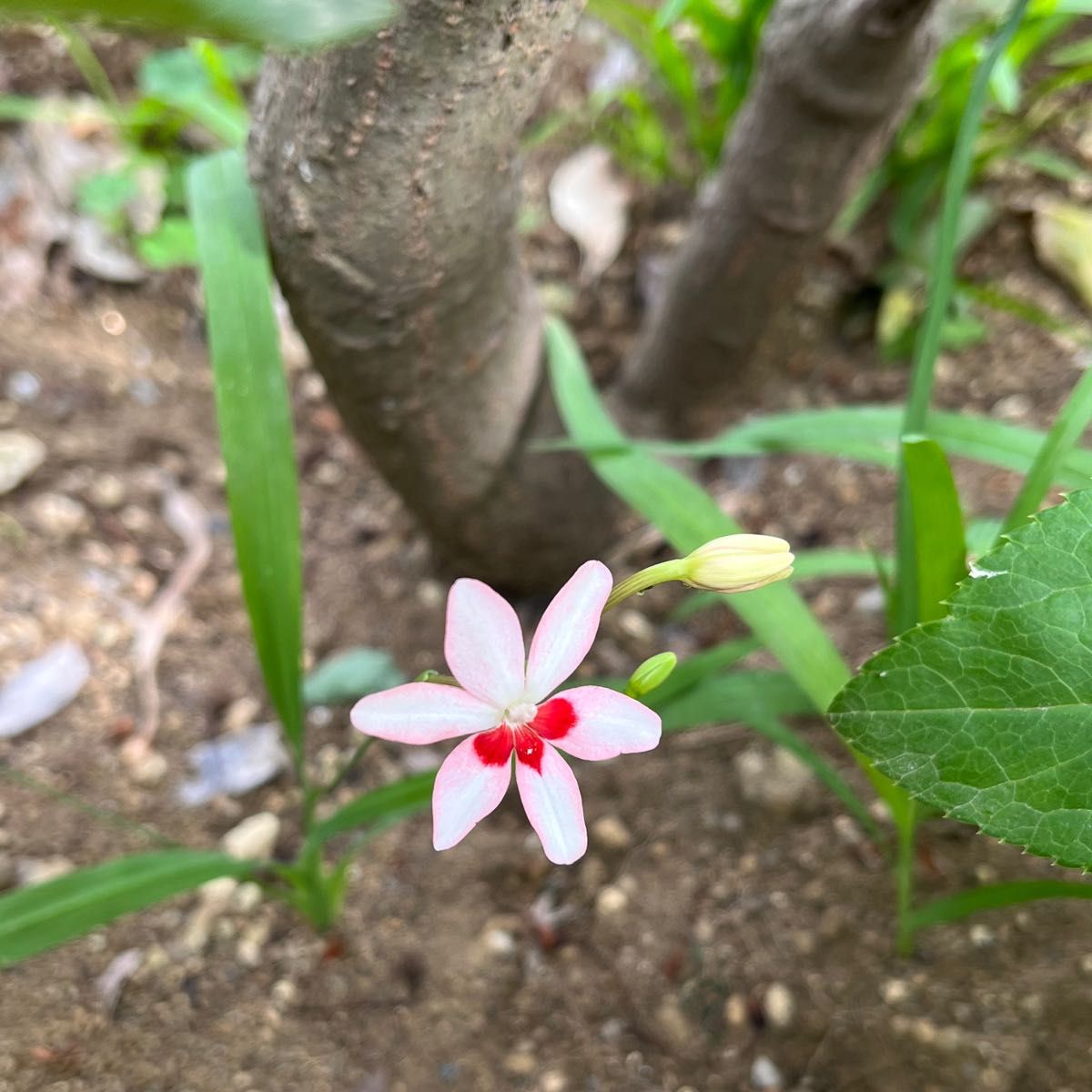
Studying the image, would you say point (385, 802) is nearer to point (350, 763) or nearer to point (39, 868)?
point (350, 763)

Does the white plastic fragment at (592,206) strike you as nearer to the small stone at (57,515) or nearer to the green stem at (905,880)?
the small stone at (57,515)

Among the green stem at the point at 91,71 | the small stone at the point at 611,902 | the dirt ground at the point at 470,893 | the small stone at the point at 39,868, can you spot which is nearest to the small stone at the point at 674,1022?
the dirt ground at the point at 470,893

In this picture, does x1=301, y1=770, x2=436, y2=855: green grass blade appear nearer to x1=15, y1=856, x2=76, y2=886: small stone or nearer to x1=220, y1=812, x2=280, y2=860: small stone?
x1=220, y1=812, x2=280, y2=860: small stone

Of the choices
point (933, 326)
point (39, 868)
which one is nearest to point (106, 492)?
point (39, 868)

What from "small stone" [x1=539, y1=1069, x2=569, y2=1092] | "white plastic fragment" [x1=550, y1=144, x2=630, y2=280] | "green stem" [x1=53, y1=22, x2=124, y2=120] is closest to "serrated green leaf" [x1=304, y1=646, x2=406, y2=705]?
"small stone" [x1=539, y1=1069, x2=569, y2=1092]

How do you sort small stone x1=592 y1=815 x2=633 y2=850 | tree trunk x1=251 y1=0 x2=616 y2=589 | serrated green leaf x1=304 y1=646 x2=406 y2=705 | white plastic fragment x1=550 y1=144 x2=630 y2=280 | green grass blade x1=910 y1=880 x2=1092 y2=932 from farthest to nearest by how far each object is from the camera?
white plastic fragment x1=550 y1=144 x2=630 y2=280 < serrated green leaf x1=304 y1=646 x2=406 y2=705 < small stone x1=592 y1=815 x2=633 y2=850 < green grass blade x1=910 y1=880 x2=1092 y2=932 < tree trunk x1=251 y1=0 x2=616 y2=589

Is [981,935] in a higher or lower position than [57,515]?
higher
